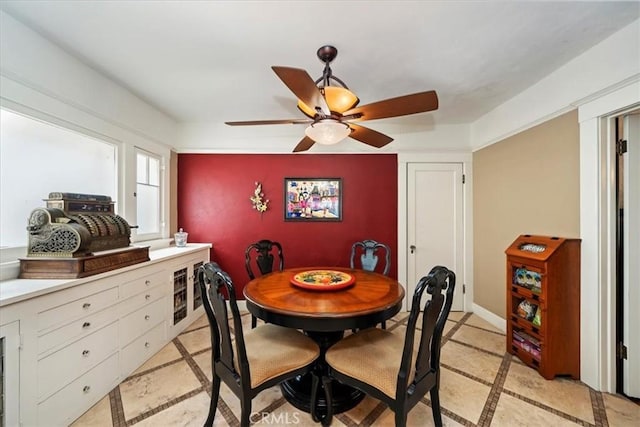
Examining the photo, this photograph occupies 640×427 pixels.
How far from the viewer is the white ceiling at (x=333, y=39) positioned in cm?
154

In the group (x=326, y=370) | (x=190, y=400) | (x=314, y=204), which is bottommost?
(x=190, y=400)

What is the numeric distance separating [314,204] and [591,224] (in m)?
2.71

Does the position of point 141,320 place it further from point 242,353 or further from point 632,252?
point 632,252

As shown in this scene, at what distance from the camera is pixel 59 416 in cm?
153

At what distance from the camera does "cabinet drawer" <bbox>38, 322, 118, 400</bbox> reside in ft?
4.84

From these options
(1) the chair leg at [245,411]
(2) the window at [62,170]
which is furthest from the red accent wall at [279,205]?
(1) the chair leg at [245,411]

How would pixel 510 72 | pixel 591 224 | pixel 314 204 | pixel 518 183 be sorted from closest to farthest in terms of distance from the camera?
pixel 591 224, pixel 510 72, pixel 518 183, pixel 314 204

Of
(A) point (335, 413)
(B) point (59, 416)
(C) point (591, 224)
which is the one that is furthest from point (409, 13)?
(B) point (59, 416)

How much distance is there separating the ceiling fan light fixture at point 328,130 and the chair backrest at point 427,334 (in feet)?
3.68

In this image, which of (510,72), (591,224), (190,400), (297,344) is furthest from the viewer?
(510,72)

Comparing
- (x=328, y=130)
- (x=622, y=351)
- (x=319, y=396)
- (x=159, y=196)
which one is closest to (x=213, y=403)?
(x=319, y=396)

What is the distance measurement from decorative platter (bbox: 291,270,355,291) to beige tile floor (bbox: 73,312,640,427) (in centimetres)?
81

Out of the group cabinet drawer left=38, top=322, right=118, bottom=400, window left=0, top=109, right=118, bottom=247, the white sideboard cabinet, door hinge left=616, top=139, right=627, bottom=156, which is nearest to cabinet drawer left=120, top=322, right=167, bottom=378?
the white sideboard cabinet

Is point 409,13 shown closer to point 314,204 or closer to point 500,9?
point 500,9
